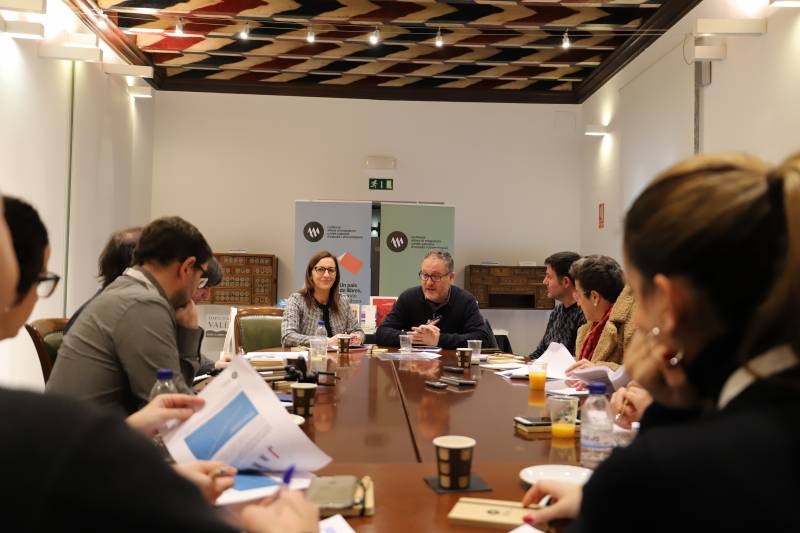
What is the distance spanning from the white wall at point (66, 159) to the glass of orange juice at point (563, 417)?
10.0ft

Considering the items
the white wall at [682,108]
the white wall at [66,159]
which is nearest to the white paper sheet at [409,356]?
the white wall at [682,108]

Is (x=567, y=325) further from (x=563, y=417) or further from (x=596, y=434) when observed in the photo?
(x=596, y=434)

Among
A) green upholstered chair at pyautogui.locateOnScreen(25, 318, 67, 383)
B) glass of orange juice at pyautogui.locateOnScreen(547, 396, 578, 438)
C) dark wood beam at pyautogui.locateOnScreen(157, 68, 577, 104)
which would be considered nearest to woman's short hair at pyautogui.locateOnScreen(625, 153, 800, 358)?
glass of orange juice at pyautogui.locateOnScreen(547, 396, 578, 438)

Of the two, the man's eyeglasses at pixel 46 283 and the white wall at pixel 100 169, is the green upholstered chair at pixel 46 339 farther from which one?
the white wall at pixel 100 169

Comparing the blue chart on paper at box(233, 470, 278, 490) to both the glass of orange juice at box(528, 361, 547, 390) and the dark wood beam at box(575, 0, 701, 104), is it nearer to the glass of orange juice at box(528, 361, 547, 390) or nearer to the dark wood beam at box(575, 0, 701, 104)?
the glass of orange juice at box(528, 361, 547, 390)

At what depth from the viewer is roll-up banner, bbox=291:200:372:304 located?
7477 mm

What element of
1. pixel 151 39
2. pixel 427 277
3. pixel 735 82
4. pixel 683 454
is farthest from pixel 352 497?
pixel 151 39

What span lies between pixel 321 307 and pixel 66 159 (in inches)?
102

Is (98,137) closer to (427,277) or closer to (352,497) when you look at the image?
(427,277)

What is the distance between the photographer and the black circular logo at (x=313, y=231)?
24.7 ft

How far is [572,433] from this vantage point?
75.5 inches

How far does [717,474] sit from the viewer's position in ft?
2.32

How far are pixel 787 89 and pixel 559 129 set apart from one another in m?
4.18

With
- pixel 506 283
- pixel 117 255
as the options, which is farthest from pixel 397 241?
pixel 117 255
